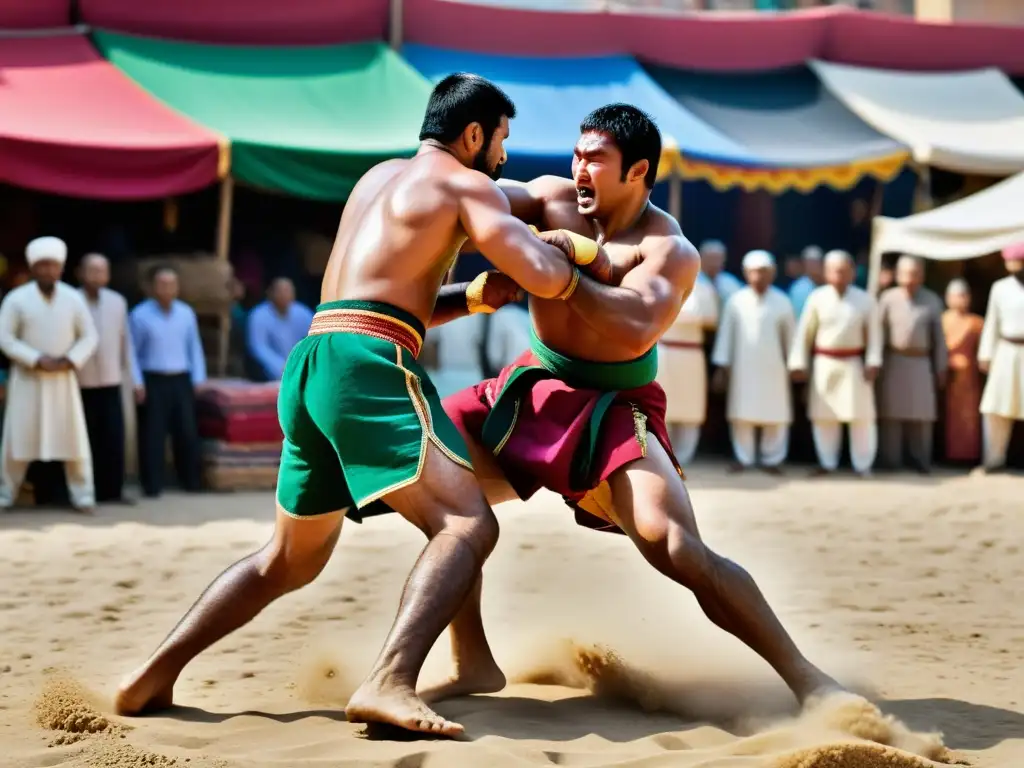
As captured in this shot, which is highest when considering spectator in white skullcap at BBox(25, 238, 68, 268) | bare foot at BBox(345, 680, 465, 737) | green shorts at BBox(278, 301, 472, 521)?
green shorts at BBox(278, 301, 472, 521)

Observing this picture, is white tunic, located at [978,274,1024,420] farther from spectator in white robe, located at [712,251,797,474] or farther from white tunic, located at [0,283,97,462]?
white tunic, located at [0,283,97,462]

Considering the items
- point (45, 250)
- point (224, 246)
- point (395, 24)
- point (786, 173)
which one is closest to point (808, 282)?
point (786, 173)

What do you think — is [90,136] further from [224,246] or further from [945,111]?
[945,111]

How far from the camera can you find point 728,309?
10297mm

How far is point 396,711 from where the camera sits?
3.03 metres

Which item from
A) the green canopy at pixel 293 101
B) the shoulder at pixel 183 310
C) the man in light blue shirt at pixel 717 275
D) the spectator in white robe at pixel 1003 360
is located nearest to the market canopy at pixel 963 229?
the spectator in white robe at pixel 1003 360

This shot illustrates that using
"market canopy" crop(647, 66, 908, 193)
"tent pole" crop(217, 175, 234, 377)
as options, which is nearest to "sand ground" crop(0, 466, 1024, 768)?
"tent pole" crop(217, 175, 234, 377)

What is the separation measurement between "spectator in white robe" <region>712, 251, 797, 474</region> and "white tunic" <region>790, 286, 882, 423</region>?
161mm

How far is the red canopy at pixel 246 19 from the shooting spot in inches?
416

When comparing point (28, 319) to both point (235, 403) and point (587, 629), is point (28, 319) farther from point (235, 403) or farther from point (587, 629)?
point (587, 629)

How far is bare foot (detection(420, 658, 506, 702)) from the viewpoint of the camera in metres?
3.64

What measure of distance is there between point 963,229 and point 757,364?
1.81 m

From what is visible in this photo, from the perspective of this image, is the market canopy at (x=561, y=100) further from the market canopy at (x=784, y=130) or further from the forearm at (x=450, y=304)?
the forearm at (x=450, y=304)

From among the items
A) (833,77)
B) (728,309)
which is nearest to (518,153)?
(728,309)
